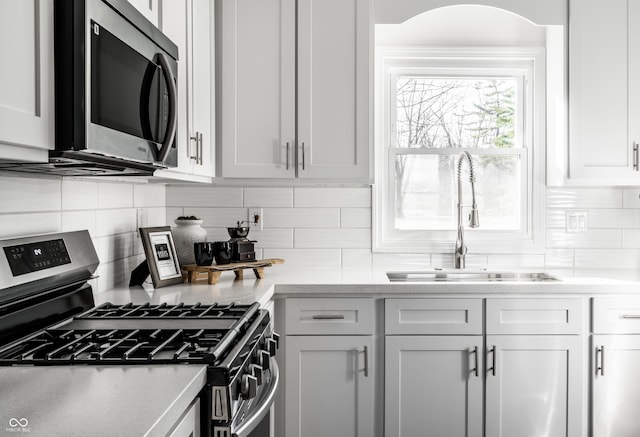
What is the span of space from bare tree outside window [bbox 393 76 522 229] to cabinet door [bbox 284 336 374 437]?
94 cm

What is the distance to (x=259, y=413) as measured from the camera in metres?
1.52

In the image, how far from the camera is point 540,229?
3.22 m

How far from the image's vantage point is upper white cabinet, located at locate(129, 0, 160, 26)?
185 cm

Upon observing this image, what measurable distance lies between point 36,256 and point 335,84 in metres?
1.54

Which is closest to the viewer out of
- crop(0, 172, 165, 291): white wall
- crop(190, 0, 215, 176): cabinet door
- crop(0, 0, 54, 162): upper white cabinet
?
crop(0, 0, 54, 162): upper white cabinet

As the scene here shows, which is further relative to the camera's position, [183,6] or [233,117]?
[233,117]

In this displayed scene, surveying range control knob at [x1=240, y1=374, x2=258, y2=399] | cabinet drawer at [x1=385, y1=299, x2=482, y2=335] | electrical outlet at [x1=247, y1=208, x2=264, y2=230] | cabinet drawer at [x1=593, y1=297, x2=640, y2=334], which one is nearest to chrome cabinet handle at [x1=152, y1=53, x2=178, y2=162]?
range control knob at [x1=240, y1=374, x2=258, y2=399]

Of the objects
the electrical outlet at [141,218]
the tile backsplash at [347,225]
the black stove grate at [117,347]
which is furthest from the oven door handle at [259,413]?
the tile backsplash at [347,225]

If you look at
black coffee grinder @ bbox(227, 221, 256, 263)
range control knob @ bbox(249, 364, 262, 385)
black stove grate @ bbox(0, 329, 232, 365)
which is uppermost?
black coffee grinder @ bbox(227, 221, 256, 263)

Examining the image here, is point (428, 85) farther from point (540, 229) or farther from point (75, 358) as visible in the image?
point (75, 358)

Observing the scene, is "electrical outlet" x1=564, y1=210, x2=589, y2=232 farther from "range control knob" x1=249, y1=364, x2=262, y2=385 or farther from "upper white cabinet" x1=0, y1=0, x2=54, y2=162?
"upper white cabinet" x1=0, y1=0, x2=54, y2=162

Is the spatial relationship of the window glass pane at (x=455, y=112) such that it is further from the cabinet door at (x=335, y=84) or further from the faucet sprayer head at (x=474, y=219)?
the cabinet door at (x=335, y=84)

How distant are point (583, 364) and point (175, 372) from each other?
6.33ft

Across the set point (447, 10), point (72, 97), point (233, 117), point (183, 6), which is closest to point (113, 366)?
point (72, 97)
